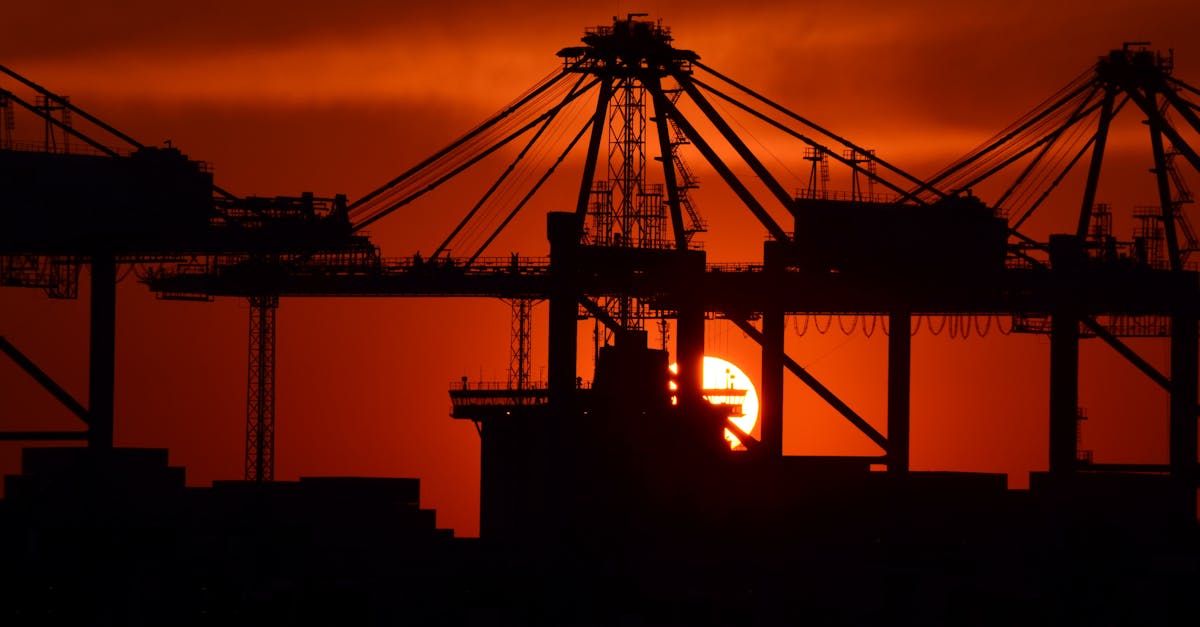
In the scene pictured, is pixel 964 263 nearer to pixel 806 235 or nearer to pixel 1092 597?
pixel 806 235

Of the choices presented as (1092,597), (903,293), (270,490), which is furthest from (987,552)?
(270,490)

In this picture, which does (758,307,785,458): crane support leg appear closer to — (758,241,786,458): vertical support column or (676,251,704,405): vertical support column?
(758,241,786,458): vertical support column

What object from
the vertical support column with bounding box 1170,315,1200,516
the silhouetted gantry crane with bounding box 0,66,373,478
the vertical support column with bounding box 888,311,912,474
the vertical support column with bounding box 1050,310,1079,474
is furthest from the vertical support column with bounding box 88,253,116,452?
the vertical support column with bounding box 1170,315,1200,516

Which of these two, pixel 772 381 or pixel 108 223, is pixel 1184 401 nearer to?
pixel 772 381

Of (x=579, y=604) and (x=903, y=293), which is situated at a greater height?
(x=903, y=293)

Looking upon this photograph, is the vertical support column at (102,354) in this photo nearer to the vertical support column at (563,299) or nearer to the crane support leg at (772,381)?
the vertical support column at (563,299)

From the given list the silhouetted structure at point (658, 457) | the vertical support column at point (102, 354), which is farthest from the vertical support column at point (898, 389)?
the vertical support column at point (102, 354)

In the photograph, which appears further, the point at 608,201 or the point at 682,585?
the point at 608,201
